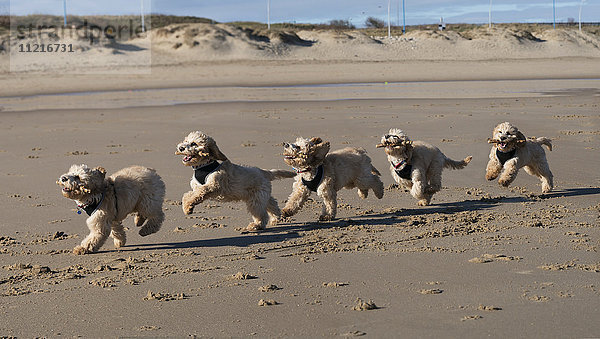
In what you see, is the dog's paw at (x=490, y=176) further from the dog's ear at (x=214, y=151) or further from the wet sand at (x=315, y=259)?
the dog's ear at (x=214, y=151)

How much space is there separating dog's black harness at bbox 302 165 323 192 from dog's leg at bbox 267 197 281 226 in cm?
45

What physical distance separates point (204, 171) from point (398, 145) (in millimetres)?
2550

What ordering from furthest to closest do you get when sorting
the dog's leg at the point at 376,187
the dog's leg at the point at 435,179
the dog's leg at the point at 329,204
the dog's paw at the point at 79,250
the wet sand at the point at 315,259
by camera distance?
the dog's leg at the point at 435,179
the dog's leg at the point at 376,187
the dog's leg at the point at 329,204
the dog's paw at the point at 79,250
the wet sand at the point at 315,259

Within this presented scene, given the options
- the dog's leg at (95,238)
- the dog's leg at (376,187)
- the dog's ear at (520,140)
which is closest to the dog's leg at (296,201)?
the dog's leg at (376,187)

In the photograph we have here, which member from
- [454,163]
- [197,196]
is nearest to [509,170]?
[454,163]

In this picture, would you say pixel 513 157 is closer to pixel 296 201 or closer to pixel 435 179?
pixel 435 179

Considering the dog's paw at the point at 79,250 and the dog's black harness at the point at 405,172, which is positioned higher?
the dog's black harness at the point at 405,172

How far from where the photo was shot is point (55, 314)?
19.7 feet

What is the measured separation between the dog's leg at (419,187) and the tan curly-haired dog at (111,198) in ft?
10.7

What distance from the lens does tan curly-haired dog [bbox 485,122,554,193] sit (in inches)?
406

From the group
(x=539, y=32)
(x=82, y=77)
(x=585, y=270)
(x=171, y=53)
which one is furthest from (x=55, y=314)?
(x=539, y=32)

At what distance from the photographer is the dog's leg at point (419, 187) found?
383 inches

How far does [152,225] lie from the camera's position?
27.5 feet

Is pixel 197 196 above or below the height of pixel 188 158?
below
